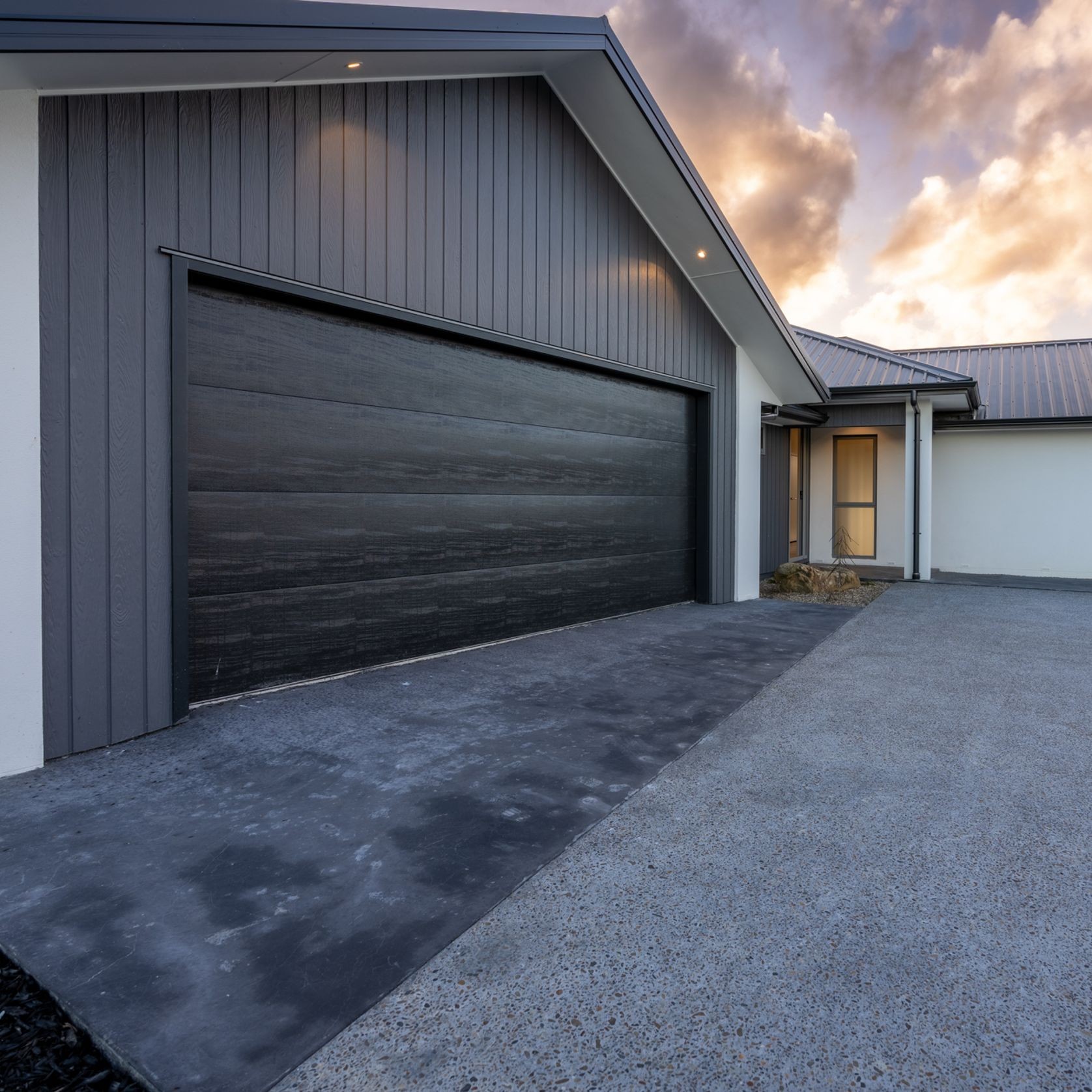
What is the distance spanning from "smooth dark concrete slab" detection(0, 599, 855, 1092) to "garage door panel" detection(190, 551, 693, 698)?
0.60 feet

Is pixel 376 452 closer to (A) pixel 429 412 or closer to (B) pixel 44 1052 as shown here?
(A) pixel 429 412

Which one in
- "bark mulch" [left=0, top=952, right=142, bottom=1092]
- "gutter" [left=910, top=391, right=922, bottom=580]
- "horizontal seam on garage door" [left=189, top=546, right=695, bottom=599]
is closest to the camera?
"bark mulch" [left=0, top=952, right=142, bottom=1092]

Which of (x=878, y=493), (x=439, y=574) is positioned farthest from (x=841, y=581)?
(x=439, y=574)

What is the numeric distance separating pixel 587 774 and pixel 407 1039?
153 centimetres

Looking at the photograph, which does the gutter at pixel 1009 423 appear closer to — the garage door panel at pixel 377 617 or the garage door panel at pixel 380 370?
the garage door panel at pixel 380 370

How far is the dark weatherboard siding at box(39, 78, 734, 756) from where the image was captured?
3070mm

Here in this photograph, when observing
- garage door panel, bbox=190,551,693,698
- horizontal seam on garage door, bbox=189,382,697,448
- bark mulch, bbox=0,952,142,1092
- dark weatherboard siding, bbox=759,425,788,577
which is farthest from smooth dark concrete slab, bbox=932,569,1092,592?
bark mulch, bbox=0,952,142,1092

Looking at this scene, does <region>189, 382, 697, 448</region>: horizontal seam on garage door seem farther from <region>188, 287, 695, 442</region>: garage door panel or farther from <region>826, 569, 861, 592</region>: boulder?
<region>826, 569, 861, 592</region>: boulder

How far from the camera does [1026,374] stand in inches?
499

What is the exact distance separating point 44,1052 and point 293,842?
0.90 m

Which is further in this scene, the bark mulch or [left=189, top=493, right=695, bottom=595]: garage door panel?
[left=189, top=493, right=695, bottom=595]: garage door panel

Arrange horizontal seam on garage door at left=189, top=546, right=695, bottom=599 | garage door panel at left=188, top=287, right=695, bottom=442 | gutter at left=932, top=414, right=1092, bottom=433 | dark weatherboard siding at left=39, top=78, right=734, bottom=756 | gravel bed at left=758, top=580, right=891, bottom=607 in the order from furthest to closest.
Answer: gutter at left=932, top=414, right=1092, bottom=433 → gravel bed at left=758, top=580, right=891, bottom=607 → horizontal seam on garage door at left=189, top=546, right=695, bottom=599 → garage door panel at left=188, top=287, right=695, bottom=442 → dark weatherboard siding at left=39, top=78, right=734, bottom=756

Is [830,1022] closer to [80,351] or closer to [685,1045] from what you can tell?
[685,1045]

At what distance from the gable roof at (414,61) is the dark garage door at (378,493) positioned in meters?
1.04
